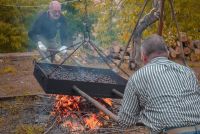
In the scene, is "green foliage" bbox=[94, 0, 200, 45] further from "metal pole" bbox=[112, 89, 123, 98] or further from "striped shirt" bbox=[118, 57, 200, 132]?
"striped shirt" bbox=[118, 57, 200, 132]

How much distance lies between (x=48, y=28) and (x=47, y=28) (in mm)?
28

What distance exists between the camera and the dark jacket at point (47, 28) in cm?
1005

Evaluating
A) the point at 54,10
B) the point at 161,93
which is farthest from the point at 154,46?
the point at 54,10

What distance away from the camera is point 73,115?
22.4 feet

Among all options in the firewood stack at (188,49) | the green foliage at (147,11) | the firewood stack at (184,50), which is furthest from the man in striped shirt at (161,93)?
the firewood stack at (188,49)

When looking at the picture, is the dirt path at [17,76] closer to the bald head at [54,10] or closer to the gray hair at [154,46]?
the bald head at [54,10]

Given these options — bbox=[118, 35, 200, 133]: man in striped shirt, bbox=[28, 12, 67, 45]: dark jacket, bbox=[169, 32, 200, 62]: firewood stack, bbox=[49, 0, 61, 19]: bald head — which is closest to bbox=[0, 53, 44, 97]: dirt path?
bbox=[28, 12, 67, 45]: dark jacket

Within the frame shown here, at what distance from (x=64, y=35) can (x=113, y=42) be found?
5.64m

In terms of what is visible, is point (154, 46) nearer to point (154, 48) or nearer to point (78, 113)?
point (154, 48)

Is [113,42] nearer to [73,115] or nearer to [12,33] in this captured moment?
[12,33]

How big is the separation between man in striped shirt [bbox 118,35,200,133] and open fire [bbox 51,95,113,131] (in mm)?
2453

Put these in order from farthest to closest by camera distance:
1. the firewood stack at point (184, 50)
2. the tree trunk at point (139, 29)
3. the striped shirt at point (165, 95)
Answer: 1. the firewood stack at point (184, 50)
2. the tree trunk at point (139, 29)
3. the striped shirt at point (165, 95)

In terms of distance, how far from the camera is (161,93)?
→ 12.4ft

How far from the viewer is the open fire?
6.39m
